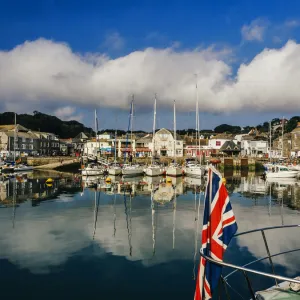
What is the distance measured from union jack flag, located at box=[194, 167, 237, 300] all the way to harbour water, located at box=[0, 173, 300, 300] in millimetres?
6281

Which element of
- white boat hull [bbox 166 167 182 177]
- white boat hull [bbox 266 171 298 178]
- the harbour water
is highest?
white boat hull [bbox 166 167 182 177]

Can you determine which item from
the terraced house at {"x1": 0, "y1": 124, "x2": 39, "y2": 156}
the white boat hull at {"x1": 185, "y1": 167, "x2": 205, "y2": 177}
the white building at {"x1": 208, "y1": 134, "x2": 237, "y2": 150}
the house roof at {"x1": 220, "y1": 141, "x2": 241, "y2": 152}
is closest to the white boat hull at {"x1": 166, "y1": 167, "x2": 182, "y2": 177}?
the white boat hull at {"x1": 185, "y1": 167, "x2": 205, "y2": 177}

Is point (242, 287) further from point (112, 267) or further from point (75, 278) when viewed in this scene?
point (75, 278)

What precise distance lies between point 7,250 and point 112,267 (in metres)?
6.32

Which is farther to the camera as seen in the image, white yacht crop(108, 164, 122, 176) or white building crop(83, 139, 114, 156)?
white building crop(83, 139, 114, 156)

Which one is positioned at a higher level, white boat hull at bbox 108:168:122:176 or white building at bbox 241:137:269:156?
white building at bbox 241:137:269:156

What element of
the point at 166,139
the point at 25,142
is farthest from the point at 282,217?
the point at 25,142

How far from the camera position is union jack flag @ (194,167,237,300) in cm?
579

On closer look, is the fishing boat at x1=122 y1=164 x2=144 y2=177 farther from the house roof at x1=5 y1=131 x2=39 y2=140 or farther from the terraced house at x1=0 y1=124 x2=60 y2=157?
the house roof at x1=5 y1=131 x2=39 y2=140

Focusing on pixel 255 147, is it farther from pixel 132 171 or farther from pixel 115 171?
pixel 115 171

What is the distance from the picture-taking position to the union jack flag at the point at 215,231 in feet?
19.0

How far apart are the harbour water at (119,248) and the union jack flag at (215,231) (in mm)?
6281

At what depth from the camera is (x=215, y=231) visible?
5824 mm

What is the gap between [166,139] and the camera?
119 metres
